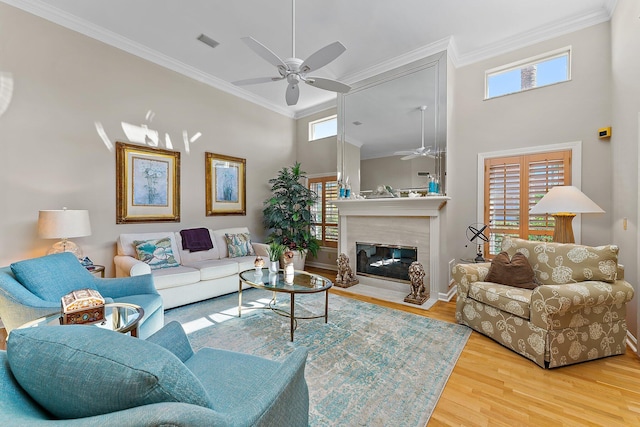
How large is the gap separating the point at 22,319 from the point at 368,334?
270 cm

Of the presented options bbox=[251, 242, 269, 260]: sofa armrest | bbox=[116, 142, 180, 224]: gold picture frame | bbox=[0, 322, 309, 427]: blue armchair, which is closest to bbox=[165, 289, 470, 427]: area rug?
bbox=[251, 242, 269, 260]: sofa armrest

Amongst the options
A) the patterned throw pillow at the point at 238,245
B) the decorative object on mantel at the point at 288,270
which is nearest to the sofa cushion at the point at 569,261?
the decorative object on mantel at the point at 288,270

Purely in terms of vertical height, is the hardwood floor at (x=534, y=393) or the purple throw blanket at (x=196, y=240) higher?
the purple throw blanket at (x=196, y=240)

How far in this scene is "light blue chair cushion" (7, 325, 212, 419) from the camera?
61cm

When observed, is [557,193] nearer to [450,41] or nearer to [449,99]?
[449,99]

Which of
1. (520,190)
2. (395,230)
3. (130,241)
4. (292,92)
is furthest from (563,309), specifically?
(130,241)

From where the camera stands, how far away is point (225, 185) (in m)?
5.02

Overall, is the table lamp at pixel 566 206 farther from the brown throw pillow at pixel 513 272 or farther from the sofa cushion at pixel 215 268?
the sofa cushion at pixel 215 268

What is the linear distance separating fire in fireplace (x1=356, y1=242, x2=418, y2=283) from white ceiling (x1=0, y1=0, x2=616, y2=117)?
2.89 metres

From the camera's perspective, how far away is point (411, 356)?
2.36 meters

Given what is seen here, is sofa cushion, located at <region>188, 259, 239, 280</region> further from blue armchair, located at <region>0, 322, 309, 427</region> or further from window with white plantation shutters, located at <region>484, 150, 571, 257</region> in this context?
window with white plantation shutters, located at <region>484, 150, 571, 257</region>

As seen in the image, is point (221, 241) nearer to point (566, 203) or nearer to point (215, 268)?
point (215, 268)

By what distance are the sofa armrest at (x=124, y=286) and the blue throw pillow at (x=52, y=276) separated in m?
0.08

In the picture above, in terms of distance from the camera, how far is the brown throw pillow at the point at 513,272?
271cm
